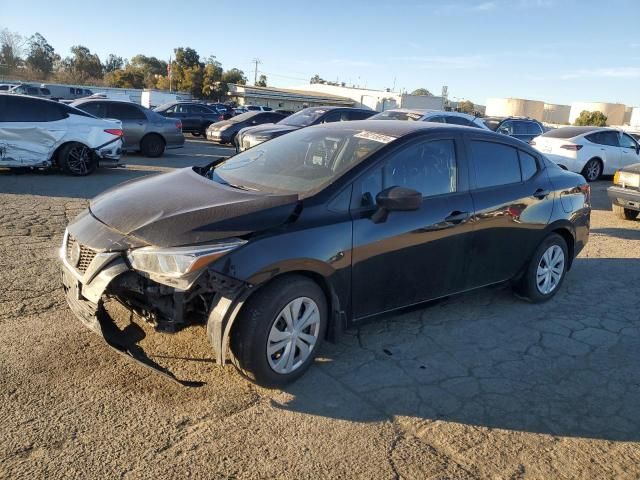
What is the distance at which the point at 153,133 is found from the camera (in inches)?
581

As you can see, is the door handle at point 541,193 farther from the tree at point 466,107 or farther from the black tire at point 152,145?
the tree at point 466,107

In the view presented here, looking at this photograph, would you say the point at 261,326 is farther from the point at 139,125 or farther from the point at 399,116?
the point at 139,125

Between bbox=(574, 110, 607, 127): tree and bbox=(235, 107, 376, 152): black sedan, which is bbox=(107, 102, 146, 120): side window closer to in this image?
bbox=(235, 107, 376, 152): black sedan

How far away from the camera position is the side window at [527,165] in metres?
5.07

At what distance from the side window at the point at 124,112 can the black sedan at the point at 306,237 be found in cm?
1071

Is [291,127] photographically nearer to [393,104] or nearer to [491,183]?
[491,183]

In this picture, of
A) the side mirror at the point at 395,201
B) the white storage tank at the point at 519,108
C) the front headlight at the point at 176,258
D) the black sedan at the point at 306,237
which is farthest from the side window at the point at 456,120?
the white storage tank at the point at 519,108

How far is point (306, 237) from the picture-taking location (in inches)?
133

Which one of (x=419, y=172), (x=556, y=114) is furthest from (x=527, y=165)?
(x=556, y=114)

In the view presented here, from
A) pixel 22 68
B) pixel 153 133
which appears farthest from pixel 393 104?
pixel 153 133

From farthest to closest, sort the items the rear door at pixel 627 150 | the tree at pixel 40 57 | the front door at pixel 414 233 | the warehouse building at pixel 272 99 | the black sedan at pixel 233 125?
the tree at pixel 40 57 → the warehouse building at pixel 272 99 → the black sedan at pixel 233 125 → the rear door at pixel 627 150 → the front door at pixel 414 233

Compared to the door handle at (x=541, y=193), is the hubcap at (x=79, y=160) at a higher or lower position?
lower

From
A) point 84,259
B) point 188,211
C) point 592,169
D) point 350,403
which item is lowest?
point 350,403

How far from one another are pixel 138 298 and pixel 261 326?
0.81 m
